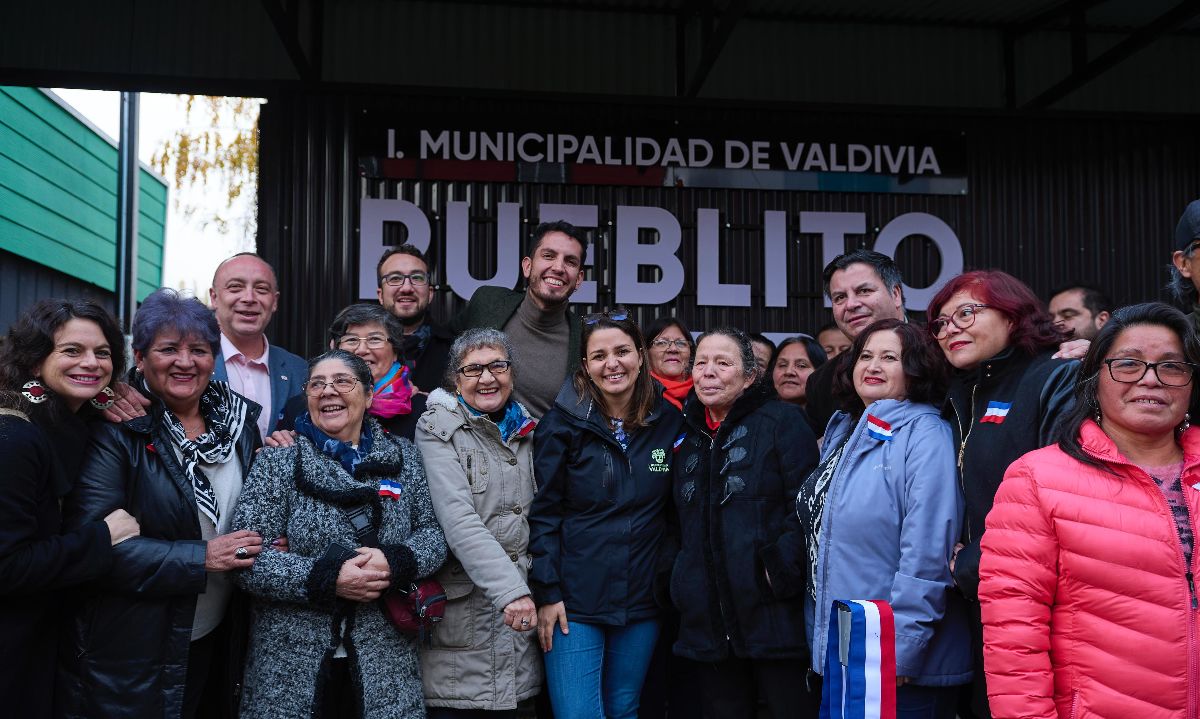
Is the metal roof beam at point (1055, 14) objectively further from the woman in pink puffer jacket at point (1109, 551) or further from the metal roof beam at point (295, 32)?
the woman in pink puffer jacket at point (1109, 551)

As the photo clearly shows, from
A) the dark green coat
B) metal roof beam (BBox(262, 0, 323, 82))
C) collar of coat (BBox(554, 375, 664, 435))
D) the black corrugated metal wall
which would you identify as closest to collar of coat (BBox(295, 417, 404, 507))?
collar of coat (BBox(554, 375, 664, 435))

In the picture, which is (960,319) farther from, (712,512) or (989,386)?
(712,512)

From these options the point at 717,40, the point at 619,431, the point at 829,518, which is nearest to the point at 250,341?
the point at 619,431

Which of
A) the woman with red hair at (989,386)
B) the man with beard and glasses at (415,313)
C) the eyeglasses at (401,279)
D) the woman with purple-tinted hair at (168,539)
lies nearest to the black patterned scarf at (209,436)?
the woman with purple-tinted hair at (168,539)

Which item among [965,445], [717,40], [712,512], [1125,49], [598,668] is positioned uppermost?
[1125,49]

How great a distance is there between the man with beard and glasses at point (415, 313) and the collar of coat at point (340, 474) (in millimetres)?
1189

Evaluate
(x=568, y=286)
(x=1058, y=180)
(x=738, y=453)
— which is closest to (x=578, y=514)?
(x=738, y=453)

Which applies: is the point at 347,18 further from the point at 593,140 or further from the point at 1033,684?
the point at 1033,684

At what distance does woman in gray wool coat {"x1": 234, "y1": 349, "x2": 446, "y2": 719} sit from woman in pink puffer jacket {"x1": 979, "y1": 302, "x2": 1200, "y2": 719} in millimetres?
1872

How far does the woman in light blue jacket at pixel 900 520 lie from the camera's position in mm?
2824

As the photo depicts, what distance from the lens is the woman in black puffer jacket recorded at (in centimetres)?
320

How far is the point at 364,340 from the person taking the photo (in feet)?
12.6

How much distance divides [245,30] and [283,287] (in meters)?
2.15

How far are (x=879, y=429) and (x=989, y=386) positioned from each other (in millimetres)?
369
